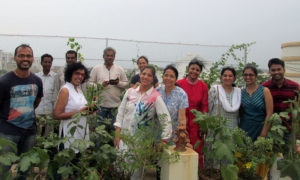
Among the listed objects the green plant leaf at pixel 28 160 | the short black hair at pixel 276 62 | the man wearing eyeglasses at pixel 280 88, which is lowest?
the green plant leaf at pixel 28 160

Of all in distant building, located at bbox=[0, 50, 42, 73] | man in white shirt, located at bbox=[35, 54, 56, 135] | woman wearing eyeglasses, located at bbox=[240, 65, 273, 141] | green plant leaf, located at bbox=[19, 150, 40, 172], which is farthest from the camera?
distant building, located at bbox=[0, 50, 42, 73]

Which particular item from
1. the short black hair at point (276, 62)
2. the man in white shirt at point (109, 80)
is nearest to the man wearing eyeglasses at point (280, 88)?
the short black hair at point (276, 62)

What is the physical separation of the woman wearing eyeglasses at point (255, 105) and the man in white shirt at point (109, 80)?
6.73 feet

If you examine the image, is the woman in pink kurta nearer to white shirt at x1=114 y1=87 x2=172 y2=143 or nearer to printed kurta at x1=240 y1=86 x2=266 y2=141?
printed kurta at x1=240 y1=86 x2=266 y2=141

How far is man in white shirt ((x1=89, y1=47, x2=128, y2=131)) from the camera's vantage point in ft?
13.5

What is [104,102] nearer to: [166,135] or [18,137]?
[18,137]

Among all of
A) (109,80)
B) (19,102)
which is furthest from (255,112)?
(19,102)

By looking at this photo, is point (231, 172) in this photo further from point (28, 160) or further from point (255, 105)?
point (28, 160)

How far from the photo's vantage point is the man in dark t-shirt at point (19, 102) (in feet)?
8.34

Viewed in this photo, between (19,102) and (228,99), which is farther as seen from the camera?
(228,99)

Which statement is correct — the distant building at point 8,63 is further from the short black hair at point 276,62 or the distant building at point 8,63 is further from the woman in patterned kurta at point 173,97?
the short black hair at point 276,62

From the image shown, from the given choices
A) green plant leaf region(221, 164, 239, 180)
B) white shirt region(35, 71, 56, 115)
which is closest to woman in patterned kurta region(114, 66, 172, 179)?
green plant leaf region(221, 164, 239, 180)

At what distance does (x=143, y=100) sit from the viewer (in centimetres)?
269

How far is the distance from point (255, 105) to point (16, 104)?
287cm
